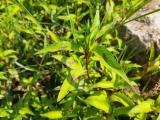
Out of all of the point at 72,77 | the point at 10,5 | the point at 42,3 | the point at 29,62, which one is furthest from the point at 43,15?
the point at 72,77

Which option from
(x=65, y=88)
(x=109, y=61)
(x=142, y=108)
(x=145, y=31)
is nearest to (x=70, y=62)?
(x=65, y=88)

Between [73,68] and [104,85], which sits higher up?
[73,68]

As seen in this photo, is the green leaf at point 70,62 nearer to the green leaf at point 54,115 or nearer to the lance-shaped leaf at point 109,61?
the lance-shaped leaf at point 109,61

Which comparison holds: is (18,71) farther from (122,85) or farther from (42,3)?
(122,85)

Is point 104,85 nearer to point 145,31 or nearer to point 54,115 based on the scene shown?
point 54,115

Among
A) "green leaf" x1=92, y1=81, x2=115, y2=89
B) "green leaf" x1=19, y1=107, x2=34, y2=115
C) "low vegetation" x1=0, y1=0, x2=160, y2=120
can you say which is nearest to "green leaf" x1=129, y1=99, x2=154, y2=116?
"low vegetation" x1=0, y1=0, x2=160, y2=120

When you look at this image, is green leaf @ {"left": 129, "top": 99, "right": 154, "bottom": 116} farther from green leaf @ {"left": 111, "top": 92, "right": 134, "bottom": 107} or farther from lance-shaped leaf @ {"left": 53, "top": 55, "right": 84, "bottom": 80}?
lance-shaped leaf @ {"left": 53, "top": 55, "right": 84, "bottom": 80}
